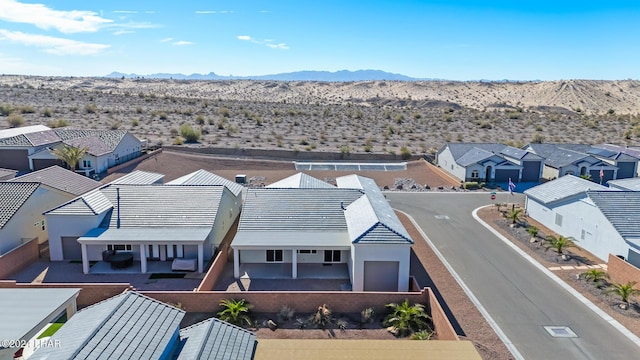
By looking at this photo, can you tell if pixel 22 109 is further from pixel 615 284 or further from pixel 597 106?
pixel 597 106

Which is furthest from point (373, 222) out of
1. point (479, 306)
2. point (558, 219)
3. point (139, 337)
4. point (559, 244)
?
point (558, 219)

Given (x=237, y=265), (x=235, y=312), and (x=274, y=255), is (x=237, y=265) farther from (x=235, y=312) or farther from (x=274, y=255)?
(x=235, y=312)

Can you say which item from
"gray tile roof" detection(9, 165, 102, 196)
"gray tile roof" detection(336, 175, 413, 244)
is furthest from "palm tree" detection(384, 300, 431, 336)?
"gray tile roof" detection(9, 165, 102, 196)

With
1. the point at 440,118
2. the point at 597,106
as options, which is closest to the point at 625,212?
the point at 440,118

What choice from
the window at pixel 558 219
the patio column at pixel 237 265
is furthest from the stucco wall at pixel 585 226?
the patio column at pixel 237 265

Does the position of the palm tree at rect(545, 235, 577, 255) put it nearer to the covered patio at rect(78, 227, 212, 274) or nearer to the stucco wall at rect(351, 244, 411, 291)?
the stucco wall at rect(351, 244, 411, 291)

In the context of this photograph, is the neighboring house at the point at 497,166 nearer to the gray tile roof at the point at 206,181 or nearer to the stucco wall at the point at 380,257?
the gray tile roof at the point at 206,181


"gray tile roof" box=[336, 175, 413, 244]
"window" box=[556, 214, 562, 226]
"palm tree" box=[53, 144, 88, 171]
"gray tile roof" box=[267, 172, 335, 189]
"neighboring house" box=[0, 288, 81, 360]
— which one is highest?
"palm tree" box=[53, 144, 88, 171]

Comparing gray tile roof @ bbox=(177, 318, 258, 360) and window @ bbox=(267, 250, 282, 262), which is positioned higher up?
gray tile roof @ bbox=(177, 318, 258, 360)
